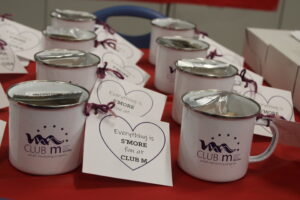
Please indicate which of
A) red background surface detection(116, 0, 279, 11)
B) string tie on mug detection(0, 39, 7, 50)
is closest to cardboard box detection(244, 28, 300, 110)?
string tie on mug detection(0, 39, 7, 50)

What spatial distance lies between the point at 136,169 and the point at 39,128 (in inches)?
6.3

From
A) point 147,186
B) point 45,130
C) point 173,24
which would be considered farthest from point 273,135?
point 173,24

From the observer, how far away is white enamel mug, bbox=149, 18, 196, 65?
1.27m

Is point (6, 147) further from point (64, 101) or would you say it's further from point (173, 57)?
point (173, 57)

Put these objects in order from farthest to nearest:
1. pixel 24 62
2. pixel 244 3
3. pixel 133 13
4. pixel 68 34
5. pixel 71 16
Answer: pixel 244 3 < pixel 133 13 < pixel 71 16 < pixel 24 62 < pixel 68 34

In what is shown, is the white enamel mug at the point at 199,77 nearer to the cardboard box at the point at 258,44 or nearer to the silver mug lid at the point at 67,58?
the silver mug lid at the point at 67,58

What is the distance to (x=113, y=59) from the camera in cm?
108

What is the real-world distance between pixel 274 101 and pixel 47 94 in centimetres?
51

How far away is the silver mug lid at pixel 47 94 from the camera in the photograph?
0.67 metres

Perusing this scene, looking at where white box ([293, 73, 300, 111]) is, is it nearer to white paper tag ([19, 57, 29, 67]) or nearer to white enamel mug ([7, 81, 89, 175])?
white enamel mug ([7, 81, 89, 175])

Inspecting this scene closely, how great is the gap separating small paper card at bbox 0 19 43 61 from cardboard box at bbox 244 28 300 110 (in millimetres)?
625

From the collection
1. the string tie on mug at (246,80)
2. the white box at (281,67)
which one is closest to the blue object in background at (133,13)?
the white box at (281,67)

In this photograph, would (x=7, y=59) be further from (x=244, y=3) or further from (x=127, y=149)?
(x=244, y=3)

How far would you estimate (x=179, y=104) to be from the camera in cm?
90
